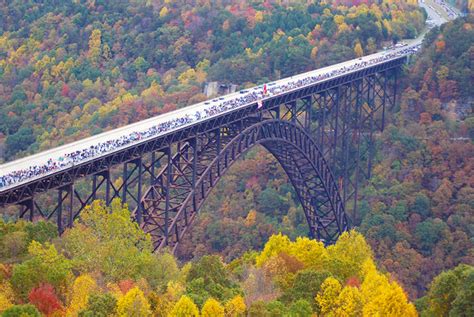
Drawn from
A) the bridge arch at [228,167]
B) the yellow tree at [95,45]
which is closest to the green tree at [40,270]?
the bridge arch at [228,167]

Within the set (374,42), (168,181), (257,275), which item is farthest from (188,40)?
(257,275)

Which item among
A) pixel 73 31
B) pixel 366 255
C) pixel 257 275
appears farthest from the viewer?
pixel 73 31

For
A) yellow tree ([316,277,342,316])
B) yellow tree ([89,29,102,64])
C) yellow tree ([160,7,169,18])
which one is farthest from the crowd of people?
yellow tree ([160,7,169,18])

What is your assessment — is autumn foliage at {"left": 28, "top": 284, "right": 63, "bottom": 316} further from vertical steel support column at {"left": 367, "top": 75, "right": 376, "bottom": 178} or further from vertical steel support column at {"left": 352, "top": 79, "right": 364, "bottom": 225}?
vertical steel support column at {"left": 367, "top": 75, "right": 376, "bottom": 178}

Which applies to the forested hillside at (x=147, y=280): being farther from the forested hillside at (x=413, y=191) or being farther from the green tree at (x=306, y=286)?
the forested hillside at (x=413, y=191)

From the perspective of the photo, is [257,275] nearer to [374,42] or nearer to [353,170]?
[353,170]

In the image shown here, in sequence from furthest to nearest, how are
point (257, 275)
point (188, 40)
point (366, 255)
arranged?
1. point (188, 40)
2. point (366, 255)
3. point (257, 275)

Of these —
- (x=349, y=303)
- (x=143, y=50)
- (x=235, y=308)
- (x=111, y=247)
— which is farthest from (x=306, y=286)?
(x=143, y=50)

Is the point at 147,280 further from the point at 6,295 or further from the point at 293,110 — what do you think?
the point at 293,110
